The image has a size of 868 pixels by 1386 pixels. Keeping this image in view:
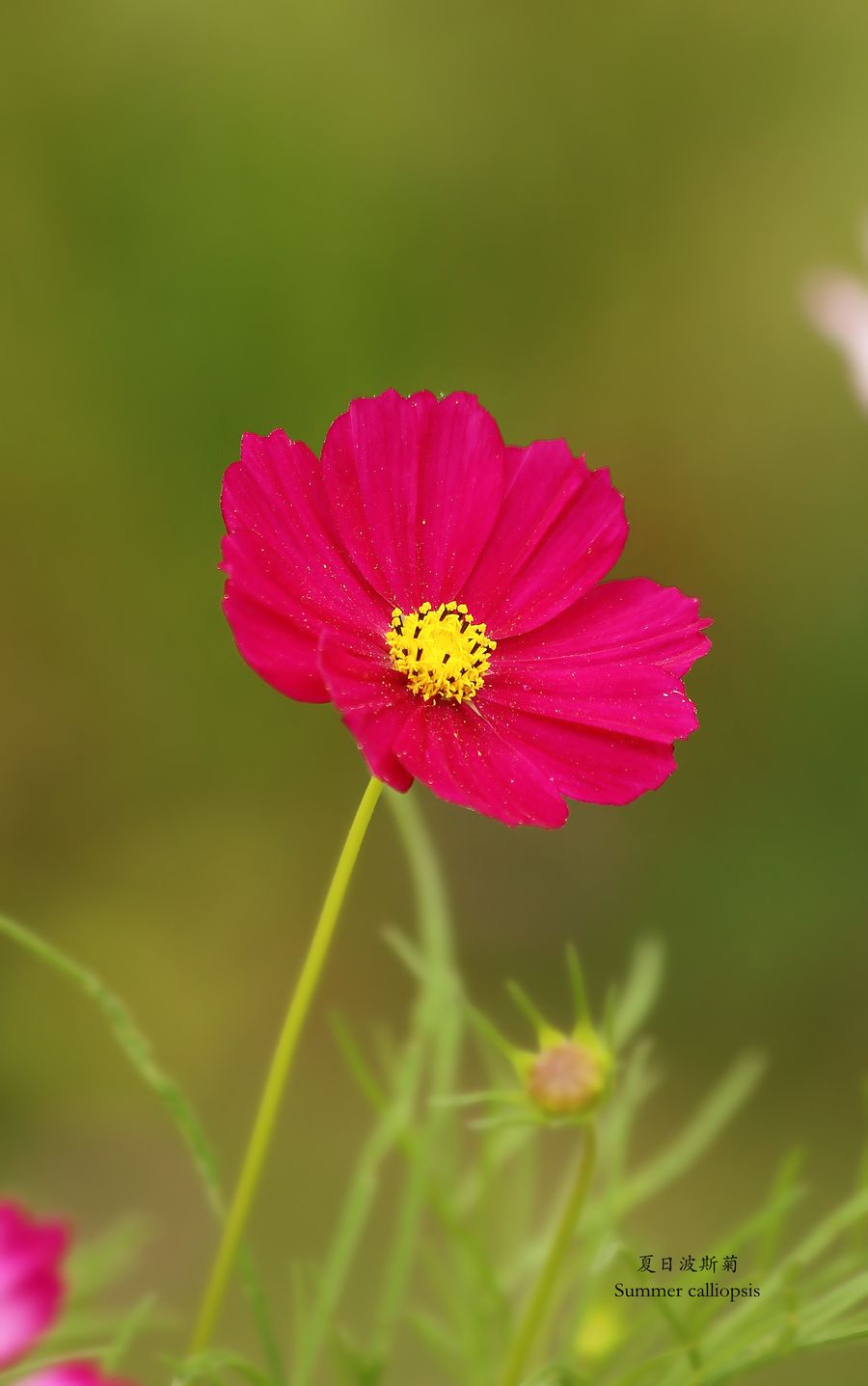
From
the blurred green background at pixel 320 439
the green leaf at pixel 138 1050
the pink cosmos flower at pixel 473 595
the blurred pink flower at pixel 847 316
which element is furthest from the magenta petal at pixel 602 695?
the blurred green background at pixel 320 439

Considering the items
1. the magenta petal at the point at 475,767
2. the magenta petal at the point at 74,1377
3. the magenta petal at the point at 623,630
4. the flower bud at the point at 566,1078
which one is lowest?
the magenta petal at the point at 74,1377

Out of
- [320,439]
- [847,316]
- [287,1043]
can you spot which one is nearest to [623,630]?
[287,1043]

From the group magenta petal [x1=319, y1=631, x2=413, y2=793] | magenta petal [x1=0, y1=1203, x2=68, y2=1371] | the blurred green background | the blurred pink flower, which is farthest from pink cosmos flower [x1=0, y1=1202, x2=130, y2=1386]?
the blurred green background

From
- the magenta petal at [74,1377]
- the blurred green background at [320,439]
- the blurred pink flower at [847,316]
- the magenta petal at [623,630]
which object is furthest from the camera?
the blurred green background at [320,439]

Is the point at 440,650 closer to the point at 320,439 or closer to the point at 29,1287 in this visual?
the point at 29,1287

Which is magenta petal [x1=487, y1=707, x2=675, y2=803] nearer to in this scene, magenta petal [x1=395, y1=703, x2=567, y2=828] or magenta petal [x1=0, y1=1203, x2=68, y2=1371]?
magenta petal [x1=395, y1=703, x2=567, y2=828]

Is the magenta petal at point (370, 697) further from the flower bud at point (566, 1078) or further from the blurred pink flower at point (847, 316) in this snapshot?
the blurred pink flower at point (847, 316)

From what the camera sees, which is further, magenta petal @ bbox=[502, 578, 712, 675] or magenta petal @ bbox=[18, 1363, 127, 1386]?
magenta petal @ bbox=[502, 578, 712, 675]
